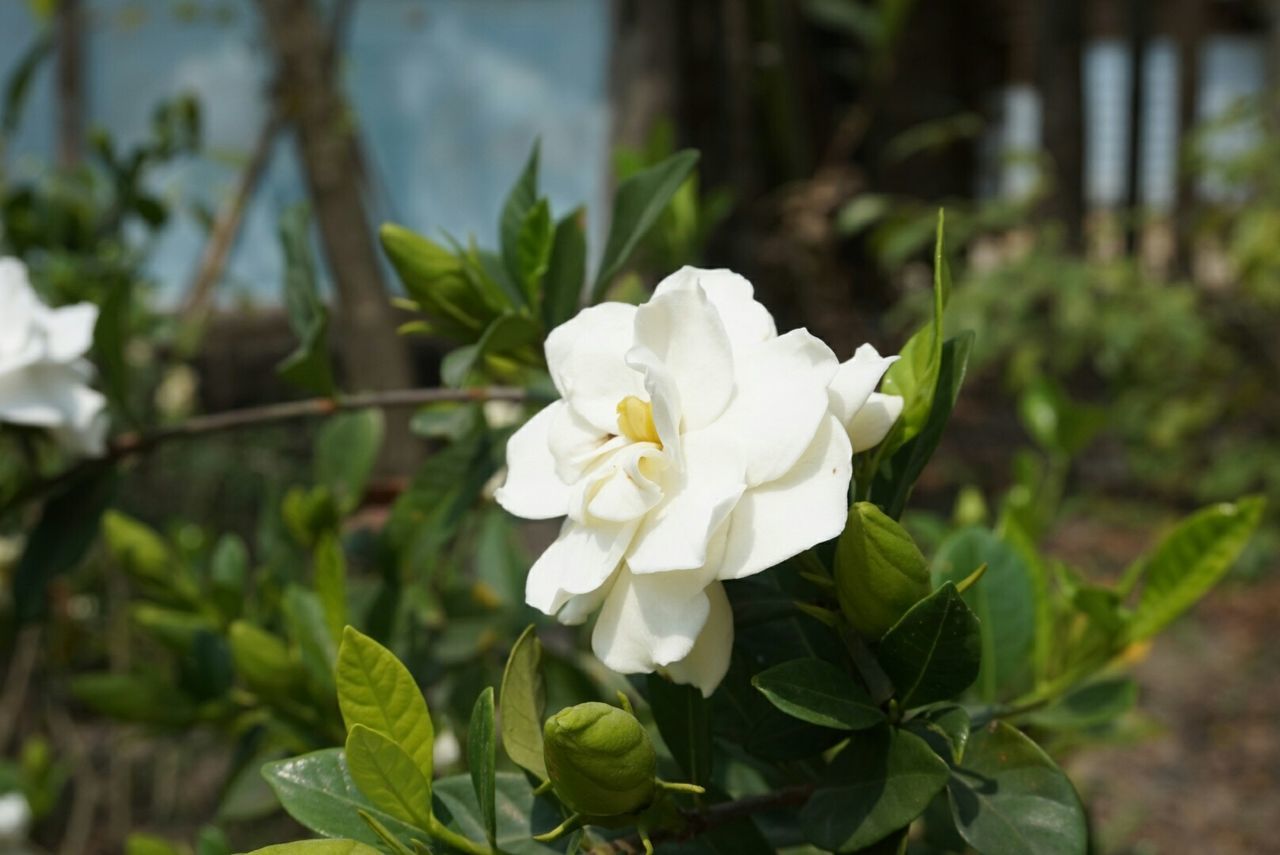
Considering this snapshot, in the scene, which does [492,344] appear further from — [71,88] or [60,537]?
[71,88]

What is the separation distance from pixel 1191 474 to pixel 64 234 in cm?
264

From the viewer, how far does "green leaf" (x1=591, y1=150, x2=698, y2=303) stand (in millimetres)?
533

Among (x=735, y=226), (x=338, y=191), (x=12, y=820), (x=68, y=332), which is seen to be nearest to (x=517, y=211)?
(x=68, y=332)

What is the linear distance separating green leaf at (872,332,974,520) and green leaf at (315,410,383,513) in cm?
42

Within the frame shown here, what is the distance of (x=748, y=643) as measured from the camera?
425mm

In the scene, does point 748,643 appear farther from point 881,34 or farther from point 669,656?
point 881,34

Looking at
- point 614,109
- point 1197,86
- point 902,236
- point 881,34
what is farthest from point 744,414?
point 1197,86

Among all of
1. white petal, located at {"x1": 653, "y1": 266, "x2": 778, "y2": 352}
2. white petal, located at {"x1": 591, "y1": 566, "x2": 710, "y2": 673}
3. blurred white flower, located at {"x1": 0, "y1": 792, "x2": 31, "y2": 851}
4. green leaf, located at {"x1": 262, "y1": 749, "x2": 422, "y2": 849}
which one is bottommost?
blurred white flower, located at {"x1": 0, "y1": 792, "x2": 31, "y2": 851}

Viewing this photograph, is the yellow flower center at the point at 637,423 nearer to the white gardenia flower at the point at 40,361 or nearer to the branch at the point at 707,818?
the branch at the point at 707,818

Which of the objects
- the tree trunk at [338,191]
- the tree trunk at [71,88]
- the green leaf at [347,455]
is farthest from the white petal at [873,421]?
the tree trunk at [71,88]

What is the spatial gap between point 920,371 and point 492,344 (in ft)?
0.67

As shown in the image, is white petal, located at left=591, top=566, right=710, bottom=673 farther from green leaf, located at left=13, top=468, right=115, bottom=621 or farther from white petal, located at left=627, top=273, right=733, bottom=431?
green leaf, located at left=13, top=468, right=115, bottom=621

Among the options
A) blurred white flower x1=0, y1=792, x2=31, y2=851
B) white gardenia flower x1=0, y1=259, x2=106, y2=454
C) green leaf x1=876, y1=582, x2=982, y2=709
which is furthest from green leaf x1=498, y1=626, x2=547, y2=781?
blurred white flower x1=0, y1=792, x2=31, y2=851

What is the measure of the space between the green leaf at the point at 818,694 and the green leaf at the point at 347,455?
17.4 inches
